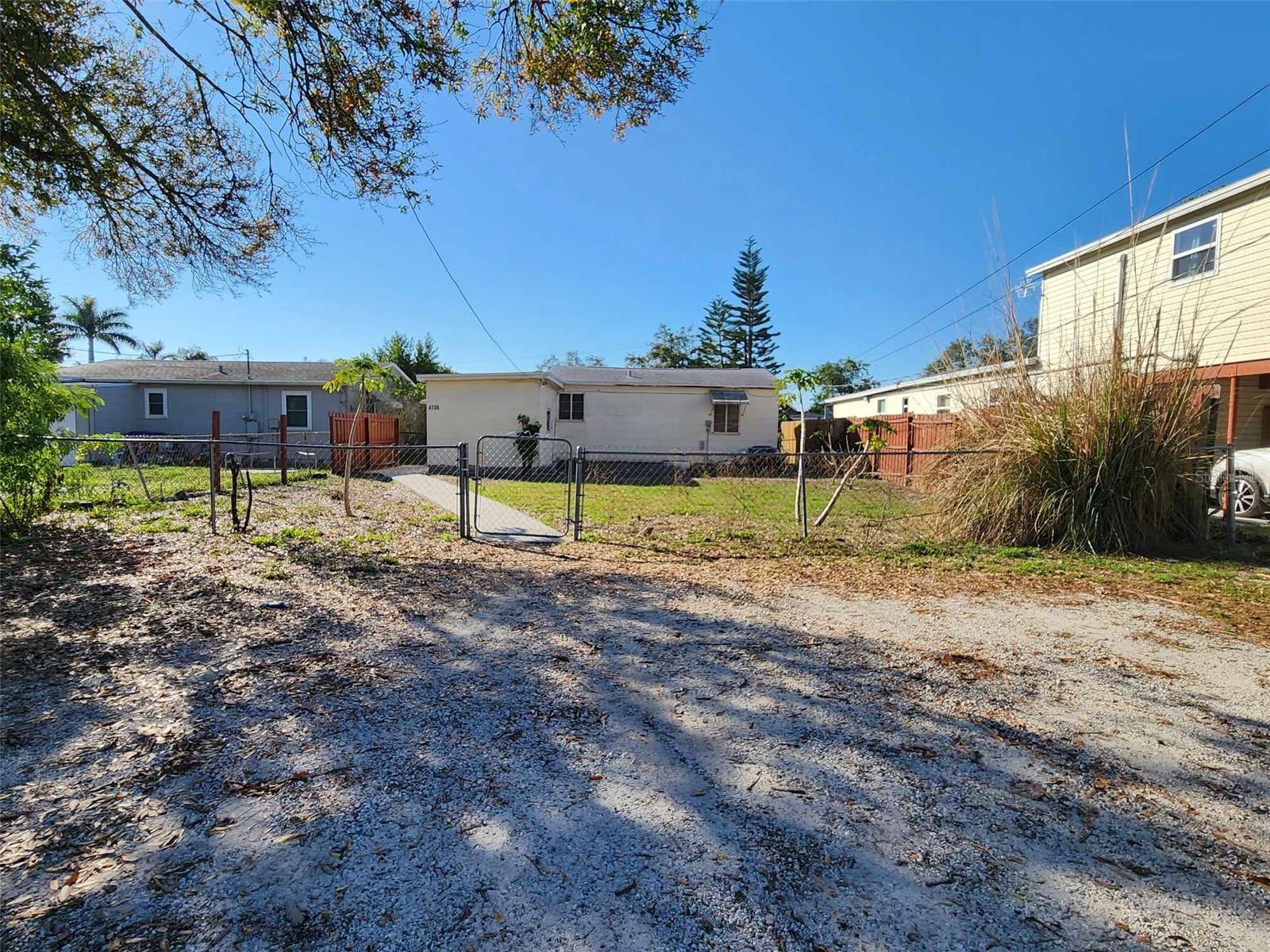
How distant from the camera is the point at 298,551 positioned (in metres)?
6.60

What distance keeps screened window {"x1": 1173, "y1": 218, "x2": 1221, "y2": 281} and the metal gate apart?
12915 mm

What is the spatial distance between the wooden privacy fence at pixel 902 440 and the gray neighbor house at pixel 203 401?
16.7 metres

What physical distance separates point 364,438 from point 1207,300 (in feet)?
70.1

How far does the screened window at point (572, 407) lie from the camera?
22422 millimetres

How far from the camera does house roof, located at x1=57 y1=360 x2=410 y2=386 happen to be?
2242 cm

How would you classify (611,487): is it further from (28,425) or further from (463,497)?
(28,425)

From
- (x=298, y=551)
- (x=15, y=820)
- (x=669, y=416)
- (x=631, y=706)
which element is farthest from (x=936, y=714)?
(x=669, y=416)

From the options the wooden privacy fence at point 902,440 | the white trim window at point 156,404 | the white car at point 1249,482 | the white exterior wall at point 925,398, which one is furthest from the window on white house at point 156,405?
the white car at point 1249,482

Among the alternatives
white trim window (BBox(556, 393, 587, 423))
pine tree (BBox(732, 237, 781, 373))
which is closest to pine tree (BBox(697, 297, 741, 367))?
pine tree (BBox(732, 237, 781, 373))

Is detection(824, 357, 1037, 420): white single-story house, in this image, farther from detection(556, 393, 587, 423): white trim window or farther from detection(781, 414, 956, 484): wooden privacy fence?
detection(556, 393, 587, 423): white trim window

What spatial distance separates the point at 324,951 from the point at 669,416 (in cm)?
2105

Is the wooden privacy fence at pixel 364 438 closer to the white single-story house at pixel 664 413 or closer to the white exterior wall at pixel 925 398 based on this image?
the white single-story house at pixel 664 413

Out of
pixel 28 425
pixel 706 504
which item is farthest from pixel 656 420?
pixel 28 425

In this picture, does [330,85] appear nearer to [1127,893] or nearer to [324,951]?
[324,951]
